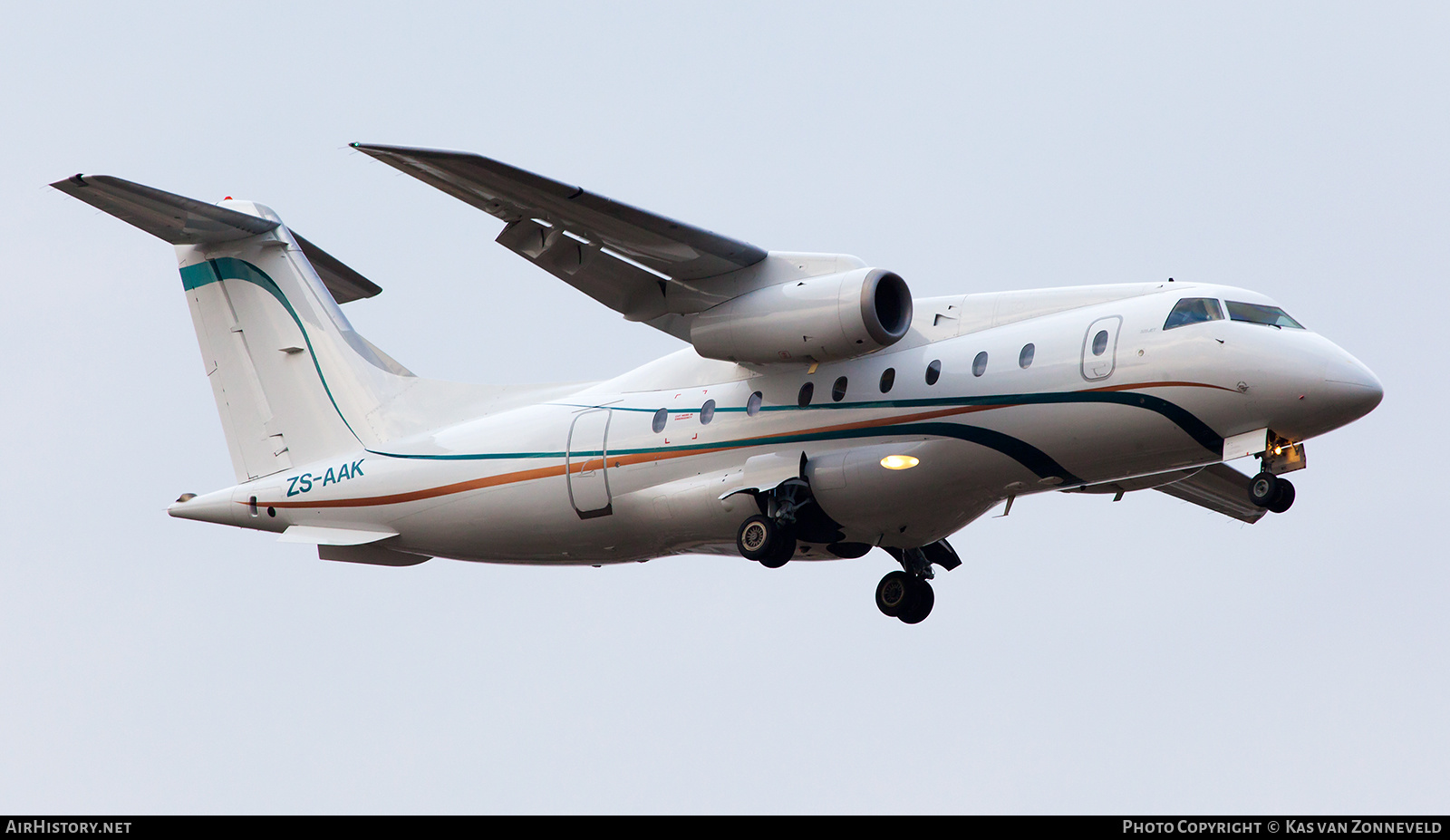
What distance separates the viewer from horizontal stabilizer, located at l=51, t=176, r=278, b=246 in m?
13.9

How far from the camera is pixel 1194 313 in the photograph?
11859mm

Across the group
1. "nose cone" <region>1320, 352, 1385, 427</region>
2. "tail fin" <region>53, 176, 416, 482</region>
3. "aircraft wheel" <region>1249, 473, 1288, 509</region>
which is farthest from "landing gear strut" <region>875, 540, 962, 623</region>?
"tail fin" <region>53, 176, 416, 482</region>

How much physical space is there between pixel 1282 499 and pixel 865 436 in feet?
10.3

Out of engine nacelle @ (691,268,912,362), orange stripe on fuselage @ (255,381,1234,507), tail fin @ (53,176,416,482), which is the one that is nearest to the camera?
orange stripe on fuselage @ (255,381,1234,507)

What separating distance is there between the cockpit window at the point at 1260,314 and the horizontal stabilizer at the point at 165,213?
9.11m

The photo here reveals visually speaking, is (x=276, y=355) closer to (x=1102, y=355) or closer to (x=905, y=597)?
(x=905, y=597)

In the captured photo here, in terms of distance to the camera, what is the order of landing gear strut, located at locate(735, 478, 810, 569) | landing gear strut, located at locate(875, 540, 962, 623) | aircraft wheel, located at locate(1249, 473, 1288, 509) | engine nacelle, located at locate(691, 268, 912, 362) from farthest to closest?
landing gear strut, located at locate(875, 540, 962, 623) → landing gear strut, located at locate(735, 478, 810, 569) → engine nacelle, located at locate(691, 268, 912, 362) → aircraft wheel, located at locate(1249, 473, 1288, 509)

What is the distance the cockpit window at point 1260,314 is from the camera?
11.8 meters

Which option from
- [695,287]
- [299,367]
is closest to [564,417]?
[695,287]

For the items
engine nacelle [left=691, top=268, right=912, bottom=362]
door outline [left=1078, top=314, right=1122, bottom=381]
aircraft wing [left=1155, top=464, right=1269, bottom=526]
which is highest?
engine nacelle [left=691, top=268, right=912, bottom=362]

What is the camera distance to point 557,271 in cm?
1345

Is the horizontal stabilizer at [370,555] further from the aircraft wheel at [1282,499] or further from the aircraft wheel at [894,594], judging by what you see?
the aircraft wheel at [1282,499]

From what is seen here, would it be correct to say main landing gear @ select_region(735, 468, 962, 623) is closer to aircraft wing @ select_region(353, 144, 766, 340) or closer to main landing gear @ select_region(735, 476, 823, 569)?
main landing gear @ select_region(735, 476, 823, 569)

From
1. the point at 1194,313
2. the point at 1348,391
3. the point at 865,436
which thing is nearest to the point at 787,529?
the point at 865,436
